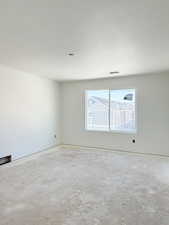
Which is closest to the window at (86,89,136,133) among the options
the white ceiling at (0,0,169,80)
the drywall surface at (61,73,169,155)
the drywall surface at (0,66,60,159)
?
the drywall surface at (61,73,169,155)

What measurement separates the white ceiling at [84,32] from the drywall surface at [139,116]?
3.72 ft

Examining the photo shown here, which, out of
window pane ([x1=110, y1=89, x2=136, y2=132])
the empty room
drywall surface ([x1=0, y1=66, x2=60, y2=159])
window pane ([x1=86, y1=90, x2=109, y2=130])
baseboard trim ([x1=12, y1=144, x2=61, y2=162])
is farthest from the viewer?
window pane ([x1=86, y1=90, x2=109, y2=130])

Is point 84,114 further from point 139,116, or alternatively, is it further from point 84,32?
point 84,32

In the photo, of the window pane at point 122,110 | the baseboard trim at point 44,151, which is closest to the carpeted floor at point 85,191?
the baseboard trim at point 44,151

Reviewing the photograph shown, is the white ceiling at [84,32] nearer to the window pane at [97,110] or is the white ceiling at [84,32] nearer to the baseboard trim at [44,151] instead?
the window pane at [97,110]

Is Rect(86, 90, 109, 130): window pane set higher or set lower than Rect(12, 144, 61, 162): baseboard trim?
higher

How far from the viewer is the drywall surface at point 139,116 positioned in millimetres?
4691

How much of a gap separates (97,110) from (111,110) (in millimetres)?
510

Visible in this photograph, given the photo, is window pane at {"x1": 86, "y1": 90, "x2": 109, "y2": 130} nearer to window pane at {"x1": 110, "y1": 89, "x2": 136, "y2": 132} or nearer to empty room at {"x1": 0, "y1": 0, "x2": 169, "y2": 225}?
empty room at {"x1": 0, "y1": 0, "x2": 169, "y2": 225}

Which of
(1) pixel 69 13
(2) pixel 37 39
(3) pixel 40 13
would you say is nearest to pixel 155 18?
(1) pixel 69 13

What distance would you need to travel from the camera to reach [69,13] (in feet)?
6.05

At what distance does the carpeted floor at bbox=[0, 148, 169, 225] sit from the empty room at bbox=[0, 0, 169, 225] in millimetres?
16

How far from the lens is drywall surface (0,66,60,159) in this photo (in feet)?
13.4

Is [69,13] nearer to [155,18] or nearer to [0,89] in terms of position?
[155,18]
